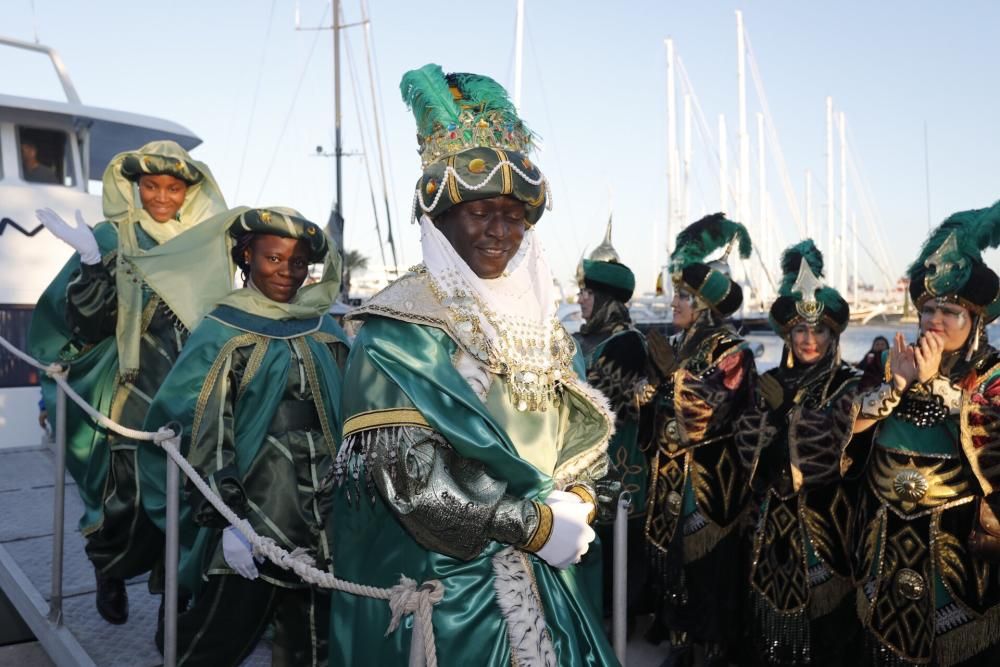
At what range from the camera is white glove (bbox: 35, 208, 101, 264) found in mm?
4547

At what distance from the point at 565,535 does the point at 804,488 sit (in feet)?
8.18

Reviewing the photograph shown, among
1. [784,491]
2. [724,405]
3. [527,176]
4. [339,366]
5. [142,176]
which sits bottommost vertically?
[784,491]

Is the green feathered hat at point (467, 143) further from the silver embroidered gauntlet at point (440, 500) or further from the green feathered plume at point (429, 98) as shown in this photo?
the silver embroidered gauntlet at point (440, 500)

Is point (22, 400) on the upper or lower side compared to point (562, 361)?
lower

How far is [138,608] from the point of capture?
4910mm

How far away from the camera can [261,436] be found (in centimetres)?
358

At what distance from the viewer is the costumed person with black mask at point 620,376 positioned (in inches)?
224

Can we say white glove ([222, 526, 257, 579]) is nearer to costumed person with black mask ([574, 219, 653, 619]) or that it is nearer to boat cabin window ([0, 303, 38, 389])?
costumed person with black mask ([574, 219, 653, 619])

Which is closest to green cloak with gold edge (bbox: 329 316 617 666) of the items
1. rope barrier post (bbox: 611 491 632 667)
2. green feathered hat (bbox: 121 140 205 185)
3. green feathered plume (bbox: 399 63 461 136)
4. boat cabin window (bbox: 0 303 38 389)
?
rope barrier post (bbox: 611 491 632 667)

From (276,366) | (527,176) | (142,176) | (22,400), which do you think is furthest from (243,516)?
(22,400)

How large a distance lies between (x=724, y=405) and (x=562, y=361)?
2570mm

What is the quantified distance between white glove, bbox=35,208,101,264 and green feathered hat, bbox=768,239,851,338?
3.56 metres

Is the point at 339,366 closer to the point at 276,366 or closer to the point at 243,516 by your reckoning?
the point at 276,366

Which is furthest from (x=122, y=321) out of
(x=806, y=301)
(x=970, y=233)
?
(x=970, y=233)
